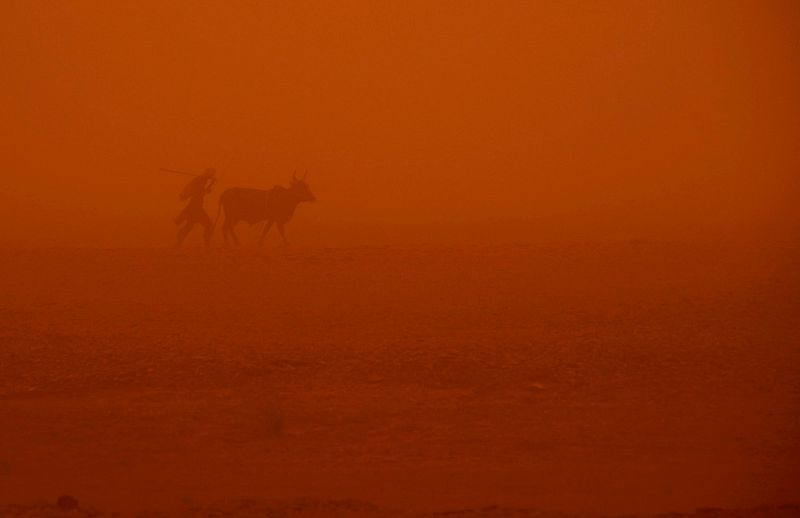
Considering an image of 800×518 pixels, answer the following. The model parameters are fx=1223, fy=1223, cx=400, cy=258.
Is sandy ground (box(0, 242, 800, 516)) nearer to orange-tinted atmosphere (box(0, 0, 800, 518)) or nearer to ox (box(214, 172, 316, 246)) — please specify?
orange-tinted atmosphere (box(0, 0, 800, 518))

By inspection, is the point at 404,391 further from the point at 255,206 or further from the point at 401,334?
the point at 255,206

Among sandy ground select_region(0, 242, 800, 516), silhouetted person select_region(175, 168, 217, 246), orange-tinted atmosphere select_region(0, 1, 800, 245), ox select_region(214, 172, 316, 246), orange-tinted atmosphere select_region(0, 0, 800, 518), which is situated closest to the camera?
sandy ground select_region(0, 242, 800, 516)

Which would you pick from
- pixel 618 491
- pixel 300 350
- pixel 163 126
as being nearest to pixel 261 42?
pixel 163 126

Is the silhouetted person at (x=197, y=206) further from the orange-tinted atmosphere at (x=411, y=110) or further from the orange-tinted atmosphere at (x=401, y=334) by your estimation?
the orange-tinted atmosphere at (x=411, y=110)

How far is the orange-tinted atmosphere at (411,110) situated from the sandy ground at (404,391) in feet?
42.1

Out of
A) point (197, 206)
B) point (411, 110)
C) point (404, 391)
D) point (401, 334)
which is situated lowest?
point (404, 391)

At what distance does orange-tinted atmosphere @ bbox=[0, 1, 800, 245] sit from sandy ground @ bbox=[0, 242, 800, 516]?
1284 cm

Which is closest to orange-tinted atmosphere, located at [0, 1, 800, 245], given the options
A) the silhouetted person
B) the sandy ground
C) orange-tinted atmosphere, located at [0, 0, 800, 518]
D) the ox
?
orange-tinted atmosphere, located at [0, 0, 800, 518]

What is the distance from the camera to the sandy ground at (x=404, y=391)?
27.5 feet

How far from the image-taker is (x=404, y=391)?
35.3ft

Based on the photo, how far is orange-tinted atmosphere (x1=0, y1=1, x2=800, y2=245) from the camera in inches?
1452

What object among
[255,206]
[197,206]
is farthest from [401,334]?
[255,206]

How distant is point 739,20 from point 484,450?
184 feet

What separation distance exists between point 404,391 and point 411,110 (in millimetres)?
45288
